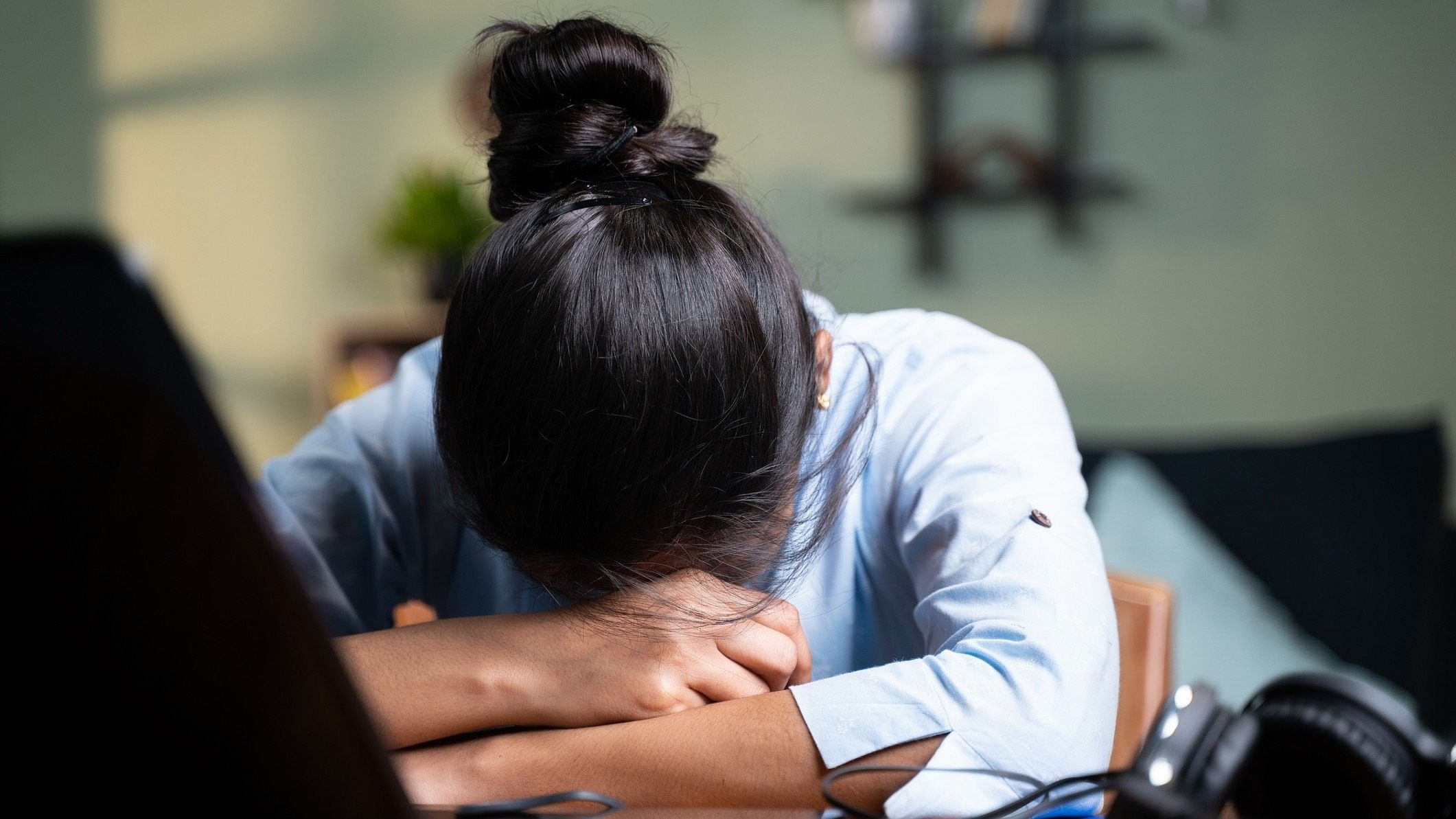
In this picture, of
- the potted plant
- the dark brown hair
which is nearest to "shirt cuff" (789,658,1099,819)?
A: the dark brown hair

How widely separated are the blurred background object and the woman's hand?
1351mm

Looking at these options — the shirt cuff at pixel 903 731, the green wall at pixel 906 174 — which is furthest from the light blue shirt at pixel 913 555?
the green wall at pixel 906 174

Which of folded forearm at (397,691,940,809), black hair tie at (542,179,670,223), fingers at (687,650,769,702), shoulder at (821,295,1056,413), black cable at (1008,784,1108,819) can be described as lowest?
folded forearm at (397,691,940,809)

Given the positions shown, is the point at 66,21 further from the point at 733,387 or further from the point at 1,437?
the point at 1,437

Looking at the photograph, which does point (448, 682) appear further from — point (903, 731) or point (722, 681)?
point (903, 731)

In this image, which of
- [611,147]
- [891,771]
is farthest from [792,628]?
[611,147]

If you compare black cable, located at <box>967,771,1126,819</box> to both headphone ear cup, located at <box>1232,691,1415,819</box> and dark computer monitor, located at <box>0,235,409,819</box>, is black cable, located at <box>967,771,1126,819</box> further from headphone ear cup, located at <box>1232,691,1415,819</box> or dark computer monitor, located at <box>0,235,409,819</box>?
dark computer monitor, located at <box>0,235,409,819</box>

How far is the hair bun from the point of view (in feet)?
2.34

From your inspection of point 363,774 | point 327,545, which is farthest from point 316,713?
point 327,545

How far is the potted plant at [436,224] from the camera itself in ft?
8.32

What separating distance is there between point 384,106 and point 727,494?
8.20ft

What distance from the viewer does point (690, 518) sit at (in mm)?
641

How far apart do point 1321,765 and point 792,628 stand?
1.23 ft

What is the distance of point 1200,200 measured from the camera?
2.27 m
